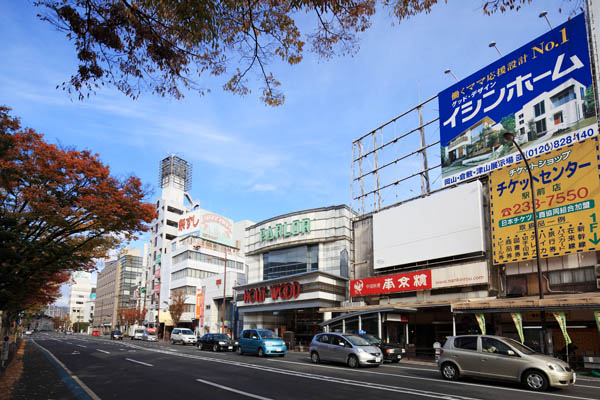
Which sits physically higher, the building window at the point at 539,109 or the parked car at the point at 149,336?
the building window at the point at 539,109

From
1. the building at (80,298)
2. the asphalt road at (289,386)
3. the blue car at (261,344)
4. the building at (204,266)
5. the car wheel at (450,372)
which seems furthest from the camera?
the building at (80,298)

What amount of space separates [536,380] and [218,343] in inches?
852

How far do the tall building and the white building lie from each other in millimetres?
62918

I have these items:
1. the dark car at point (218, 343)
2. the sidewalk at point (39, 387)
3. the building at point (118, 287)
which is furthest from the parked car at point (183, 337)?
the building at point (118, 287)

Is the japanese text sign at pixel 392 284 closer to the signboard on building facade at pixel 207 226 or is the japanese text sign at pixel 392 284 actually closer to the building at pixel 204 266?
the building at pixel 204 266

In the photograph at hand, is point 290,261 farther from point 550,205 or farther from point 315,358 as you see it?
point 550,205

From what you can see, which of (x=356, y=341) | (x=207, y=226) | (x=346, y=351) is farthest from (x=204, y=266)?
(x=346, y=351)

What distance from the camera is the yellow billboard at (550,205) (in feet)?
67.4

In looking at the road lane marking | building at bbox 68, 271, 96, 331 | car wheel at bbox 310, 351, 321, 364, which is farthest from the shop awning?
building at bbox 68, 271, 96, 331

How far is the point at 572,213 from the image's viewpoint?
68.9ft

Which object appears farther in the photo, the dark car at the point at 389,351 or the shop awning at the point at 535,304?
the dark car at the point at 389,351

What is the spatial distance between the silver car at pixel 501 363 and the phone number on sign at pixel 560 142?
581 inches

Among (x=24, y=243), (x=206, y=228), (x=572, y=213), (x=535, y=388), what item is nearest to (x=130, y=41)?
(x=24, y=243)

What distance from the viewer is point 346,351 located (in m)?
17.3
